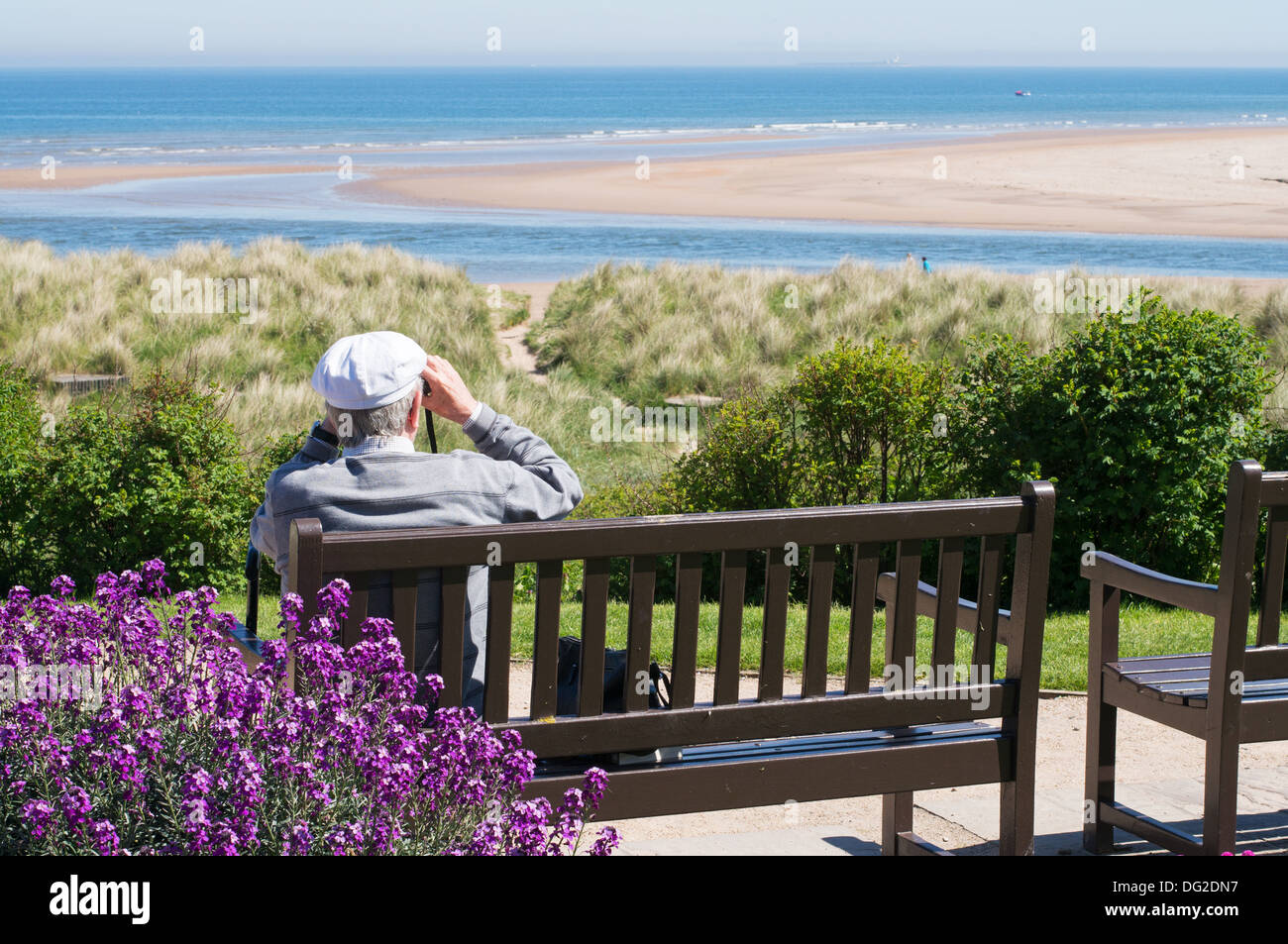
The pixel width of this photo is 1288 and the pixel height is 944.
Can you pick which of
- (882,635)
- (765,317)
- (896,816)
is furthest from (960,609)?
(765,317)

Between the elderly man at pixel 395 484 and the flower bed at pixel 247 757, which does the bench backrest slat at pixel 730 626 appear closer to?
the elderly man at pixel 395 484

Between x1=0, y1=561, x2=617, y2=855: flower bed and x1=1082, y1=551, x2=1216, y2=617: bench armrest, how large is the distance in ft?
5.87

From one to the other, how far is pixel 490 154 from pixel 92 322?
128 ft

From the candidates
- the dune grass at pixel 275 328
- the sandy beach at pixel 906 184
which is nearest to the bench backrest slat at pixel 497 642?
the dune grass at pixel 275 328

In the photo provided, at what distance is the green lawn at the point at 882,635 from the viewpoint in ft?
20.1

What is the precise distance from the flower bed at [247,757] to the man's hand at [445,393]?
811 millimetres

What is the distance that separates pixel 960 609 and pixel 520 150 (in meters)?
53.7

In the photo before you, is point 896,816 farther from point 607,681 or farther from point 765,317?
point 765,317

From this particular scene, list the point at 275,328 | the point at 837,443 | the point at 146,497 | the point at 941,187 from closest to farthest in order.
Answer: the point at 146,497
the point at 837,443
the point at 275,328
the point at 941,187

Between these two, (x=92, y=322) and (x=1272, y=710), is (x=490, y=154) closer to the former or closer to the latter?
(x=92, y=322)

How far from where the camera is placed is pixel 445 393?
3.34m

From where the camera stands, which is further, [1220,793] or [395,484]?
[1220,793]

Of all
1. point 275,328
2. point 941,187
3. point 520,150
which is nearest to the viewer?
point 275,328

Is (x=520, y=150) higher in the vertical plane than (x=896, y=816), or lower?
higher
